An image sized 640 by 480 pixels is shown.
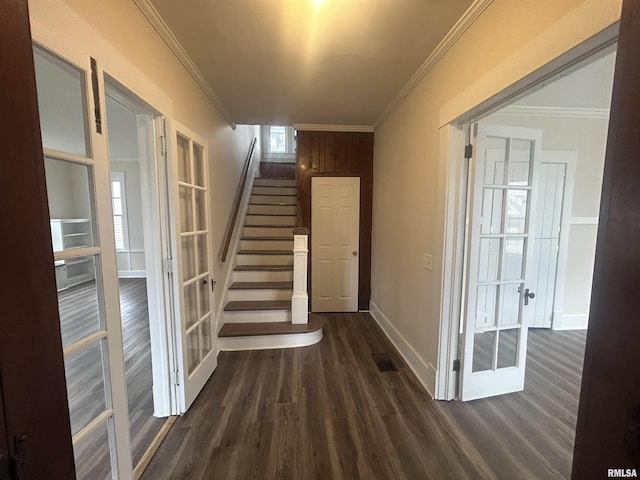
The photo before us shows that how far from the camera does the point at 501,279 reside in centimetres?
212

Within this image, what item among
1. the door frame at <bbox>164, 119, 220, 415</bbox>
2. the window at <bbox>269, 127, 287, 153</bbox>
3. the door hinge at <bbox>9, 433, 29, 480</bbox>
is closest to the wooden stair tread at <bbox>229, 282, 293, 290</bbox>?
the door frame at <bbox>164, 119, 220, 415</bbox>

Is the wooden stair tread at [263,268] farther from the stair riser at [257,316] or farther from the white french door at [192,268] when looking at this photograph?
the white french door at [192,268]

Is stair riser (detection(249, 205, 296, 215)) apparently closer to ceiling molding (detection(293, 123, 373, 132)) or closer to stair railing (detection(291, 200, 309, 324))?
ceiling molding (detection(293, 123, 373, 132))

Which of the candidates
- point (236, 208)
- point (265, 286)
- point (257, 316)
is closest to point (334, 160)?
point (236, 208)

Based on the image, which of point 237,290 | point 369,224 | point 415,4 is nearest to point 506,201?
point 415,4

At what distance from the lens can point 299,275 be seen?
122 inches

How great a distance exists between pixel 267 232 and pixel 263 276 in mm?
900

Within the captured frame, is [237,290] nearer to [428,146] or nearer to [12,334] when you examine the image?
[428,146]

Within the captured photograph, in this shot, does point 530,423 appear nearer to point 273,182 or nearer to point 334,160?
point 334,160

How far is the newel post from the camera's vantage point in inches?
122

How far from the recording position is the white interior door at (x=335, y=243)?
405 cm

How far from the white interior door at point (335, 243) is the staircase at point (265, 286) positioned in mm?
486

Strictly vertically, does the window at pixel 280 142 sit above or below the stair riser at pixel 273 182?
above

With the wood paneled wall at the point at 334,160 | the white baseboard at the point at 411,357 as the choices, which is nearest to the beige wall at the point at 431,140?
the white baseboard at the point at 411,357
